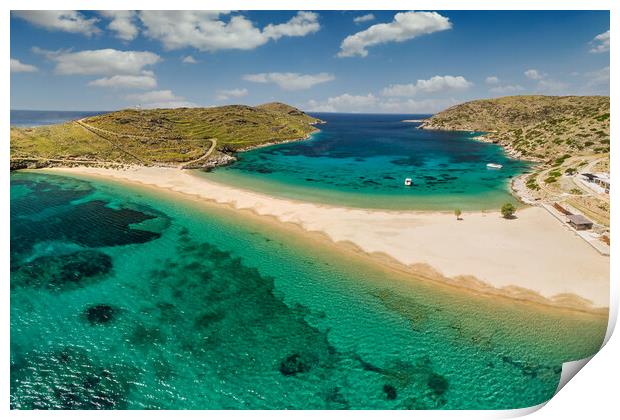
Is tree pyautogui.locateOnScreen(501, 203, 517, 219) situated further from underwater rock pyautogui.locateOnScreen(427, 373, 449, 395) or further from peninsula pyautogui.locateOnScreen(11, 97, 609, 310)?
underwater rock pyautogui.locateOnScreen(427, 373, 449, 395)

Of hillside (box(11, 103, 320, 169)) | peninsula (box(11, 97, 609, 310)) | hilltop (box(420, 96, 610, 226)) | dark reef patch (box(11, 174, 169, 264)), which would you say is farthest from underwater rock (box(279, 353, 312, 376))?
hillside (box(11, 103, 320, 169))

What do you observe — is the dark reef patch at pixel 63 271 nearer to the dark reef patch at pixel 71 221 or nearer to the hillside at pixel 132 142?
the dark reef patch at pixel 71 221

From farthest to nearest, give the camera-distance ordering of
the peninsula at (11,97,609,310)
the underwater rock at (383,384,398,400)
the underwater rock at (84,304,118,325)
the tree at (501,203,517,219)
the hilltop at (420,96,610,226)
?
the hilltop at (420,96,610,226)
the tree at (501,203,517,219)
the peninsula at (11,97,609,310)
the underwater rock at (84,304,118,325)
the underwater rock at (383,384,398,400)

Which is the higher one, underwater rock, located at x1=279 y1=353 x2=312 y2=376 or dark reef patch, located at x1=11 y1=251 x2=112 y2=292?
dark reef patch, located at x1=11 y1=251 x2=112 y2=292

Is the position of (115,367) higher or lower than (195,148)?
lower

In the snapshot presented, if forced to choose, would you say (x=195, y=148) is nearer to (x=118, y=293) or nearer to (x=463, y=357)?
(x=118, y=293)

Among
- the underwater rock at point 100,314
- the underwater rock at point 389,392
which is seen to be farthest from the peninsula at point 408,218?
the underwater rock at point 100,314
